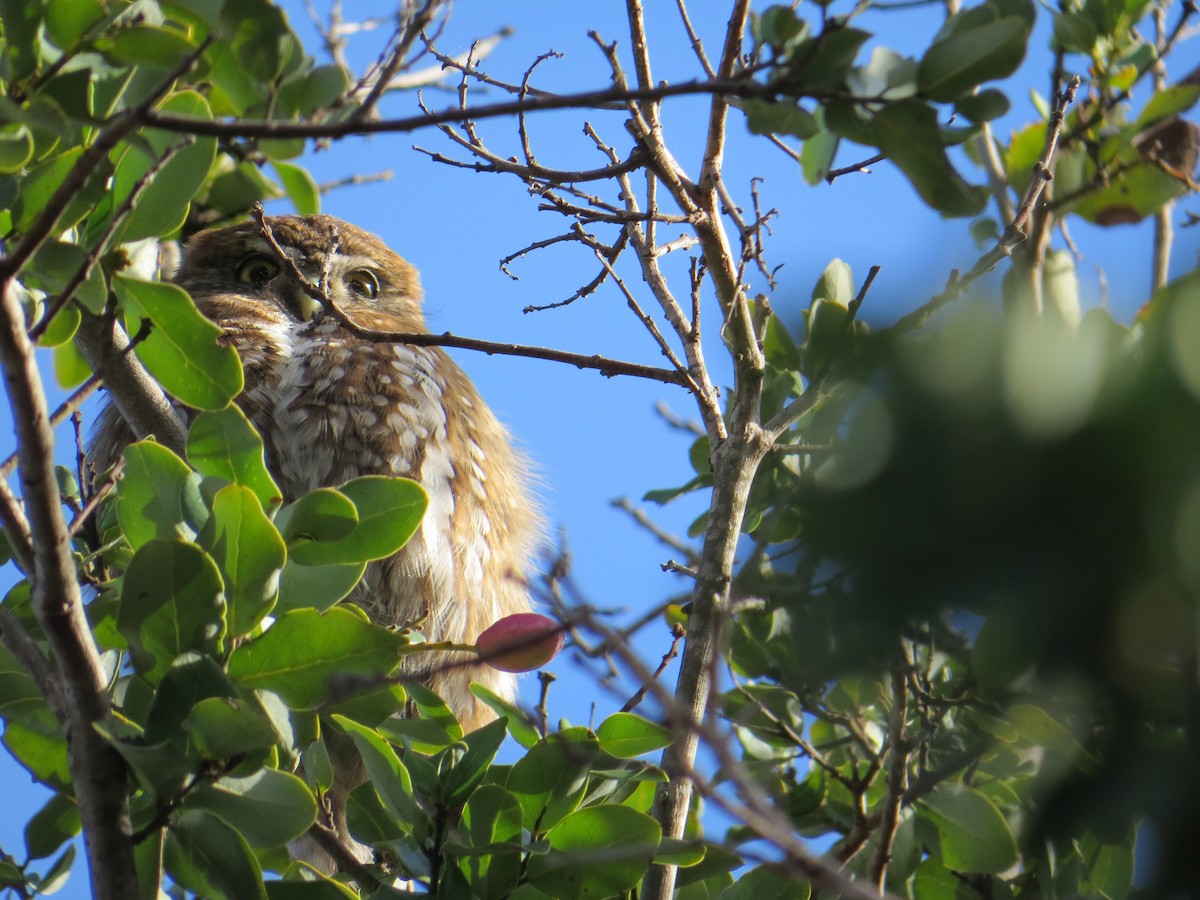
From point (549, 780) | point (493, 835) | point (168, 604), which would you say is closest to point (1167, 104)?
point (549, 780)

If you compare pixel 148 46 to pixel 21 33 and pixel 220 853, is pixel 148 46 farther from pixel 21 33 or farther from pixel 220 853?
pixel 220 853

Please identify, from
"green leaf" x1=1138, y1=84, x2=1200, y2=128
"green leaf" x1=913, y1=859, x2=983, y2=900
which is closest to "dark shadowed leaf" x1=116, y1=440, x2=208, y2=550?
"green leaf" x1=913, y1=859, x2=983, y2=900

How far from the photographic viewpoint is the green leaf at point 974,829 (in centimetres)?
191

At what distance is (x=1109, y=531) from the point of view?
2.34 feet

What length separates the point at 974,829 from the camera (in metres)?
1.95

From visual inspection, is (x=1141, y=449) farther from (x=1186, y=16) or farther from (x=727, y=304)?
(x=1186, y=16)

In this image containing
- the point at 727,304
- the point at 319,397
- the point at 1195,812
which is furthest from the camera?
the point at 319,397

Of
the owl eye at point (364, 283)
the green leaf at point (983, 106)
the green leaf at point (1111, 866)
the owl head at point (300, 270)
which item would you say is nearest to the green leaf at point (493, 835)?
the green leaf at point (1111, 866)

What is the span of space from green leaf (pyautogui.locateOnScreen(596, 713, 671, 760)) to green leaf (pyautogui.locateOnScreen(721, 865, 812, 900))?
255 millimetres

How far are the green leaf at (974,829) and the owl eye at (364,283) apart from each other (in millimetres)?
3756

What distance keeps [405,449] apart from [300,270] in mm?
1435

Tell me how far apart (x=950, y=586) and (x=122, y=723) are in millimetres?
1057

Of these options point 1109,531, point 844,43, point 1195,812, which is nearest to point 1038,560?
point 1109,531

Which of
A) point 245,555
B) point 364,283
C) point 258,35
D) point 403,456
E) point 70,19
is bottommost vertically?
point 245,555
